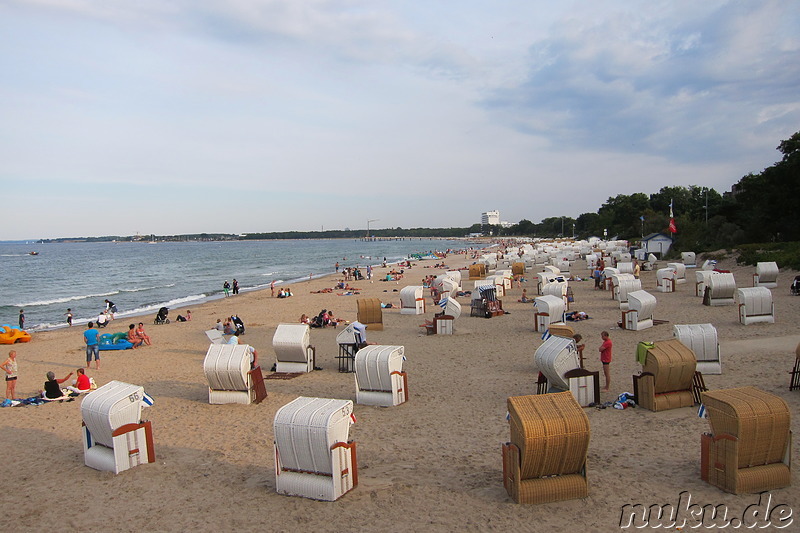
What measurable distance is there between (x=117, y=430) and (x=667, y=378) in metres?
8.93

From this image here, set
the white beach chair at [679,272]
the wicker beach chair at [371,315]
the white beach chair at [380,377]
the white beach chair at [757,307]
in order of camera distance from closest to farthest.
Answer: the white beach chair at [380,377]
the white beach chair at [757,307]
the wicker beach chair at [371,315]
the white beach chair at [679,272]

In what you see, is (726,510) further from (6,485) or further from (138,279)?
(138,279)

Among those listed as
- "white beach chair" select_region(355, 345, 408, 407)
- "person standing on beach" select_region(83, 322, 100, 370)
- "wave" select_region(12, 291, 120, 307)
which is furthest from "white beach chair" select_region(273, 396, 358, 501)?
"wave" select_region(12, 291, 120, 307)

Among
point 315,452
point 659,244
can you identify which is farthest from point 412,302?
point 659,244

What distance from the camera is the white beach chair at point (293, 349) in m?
13.9

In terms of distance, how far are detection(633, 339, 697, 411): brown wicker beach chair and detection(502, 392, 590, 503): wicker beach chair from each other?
11.8ft

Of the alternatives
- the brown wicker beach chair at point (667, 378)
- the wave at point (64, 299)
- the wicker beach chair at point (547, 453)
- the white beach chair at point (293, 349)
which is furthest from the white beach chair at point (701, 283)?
the wave at point (64, 299)

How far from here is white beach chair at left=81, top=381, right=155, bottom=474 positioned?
25.9 feet

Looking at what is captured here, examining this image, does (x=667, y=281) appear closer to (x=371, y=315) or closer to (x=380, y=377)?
(x=371, y=315)

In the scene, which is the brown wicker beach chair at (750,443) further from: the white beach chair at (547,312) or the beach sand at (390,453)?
the white beach chair at (547,312)

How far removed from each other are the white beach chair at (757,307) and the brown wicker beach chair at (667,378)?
8904mm

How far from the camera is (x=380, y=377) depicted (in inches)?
426

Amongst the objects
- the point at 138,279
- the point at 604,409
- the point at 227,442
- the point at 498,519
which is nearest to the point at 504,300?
the point at 604,409

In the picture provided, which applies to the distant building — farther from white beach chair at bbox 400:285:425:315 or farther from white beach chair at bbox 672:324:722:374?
white beach chair at bbox 672:324:722:374
